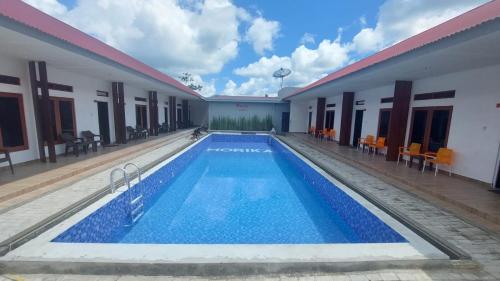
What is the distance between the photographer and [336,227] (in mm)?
4016

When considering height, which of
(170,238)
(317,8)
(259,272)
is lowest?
(170,238)

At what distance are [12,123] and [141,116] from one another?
650cm

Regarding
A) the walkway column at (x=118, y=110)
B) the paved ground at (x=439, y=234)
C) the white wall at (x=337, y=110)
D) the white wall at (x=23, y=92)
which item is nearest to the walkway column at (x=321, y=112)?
the white wall at (x=337, y=110)

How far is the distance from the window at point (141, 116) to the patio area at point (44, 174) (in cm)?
478

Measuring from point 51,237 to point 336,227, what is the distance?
417 centimetres

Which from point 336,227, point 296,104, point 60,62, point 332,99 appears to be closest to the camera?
point 336,227

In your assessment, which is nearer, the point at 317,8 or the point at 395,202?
the point at 395,202

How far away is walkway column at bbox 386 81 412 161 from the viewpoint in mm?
6469

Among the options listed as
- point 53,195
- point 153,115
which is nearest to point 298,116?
point 153,115

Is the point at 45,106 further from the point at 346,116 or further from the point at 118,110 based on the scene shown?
the point at 346,116

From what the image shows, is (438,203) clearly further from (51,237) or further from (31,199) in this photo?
(31,199)

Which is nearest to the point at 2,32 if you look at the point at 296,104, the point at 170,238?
the point at 170,238

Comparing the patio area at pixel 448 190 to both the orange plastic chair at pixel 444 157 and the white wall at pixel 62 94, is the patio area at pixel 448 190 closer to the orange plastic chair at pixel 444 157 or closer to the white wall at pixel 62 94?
the orange plastic chair at pixel 444 157

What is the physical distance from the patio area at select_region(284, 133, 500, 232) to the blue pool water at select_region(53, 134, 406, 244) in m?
1.31
